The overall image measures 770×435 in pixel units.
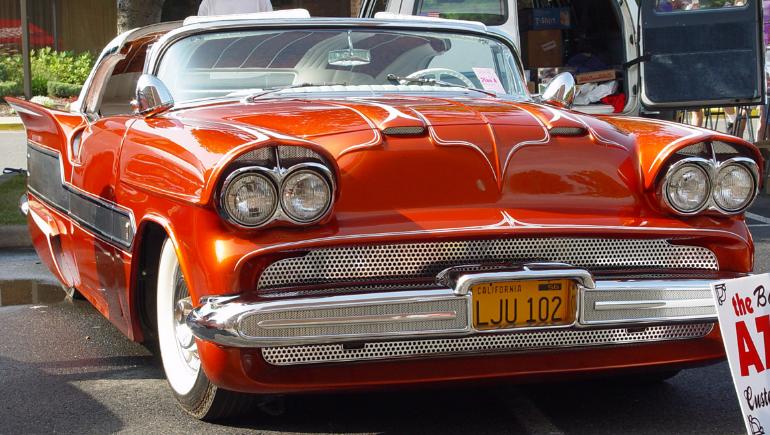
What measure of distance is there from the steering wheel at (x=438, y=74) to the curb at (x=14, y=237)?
4.13 meters

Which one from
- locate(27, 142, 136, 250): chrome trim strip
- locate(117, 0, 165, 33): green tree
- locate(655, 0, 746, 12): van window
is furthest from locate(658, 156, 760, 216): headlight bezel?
locate(117, 0, 165, 33): green tree

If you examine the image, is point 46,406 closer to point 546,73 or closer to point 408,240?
point 408,240

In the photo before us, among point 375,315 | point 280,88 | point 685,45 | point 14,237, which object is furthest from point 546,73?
point 375,315

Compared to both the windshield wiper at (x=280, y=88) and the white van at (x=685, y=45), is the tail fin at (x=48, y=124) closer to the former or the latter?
the windshield wiper at (x=280, y=88)

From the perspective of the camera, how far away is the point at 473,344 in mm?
3430

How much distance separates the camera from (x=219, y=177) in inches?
130

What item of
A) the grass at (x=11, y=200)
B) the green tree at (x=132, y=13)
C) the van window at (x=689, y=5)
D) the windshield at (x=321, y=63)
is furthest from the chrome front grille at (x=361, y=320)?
the green tree at (x=132, y=13)

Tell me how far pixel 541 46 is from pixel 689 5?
195 centimetres

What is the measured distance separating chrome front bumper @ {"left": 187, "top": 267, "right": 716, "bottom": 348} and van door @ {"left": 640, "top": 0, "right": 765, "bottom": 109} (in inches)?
242

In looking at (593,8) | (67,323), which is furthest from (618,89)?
(67,323)

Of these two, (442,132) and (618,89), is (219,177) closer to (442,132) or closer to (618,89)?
(442,132)

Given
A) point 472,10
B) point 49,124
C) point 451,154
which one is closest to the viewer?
point 451,154

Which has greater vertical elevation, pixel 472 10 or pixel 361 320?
pixel 472 10

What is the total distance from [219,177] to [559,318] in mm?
1048
